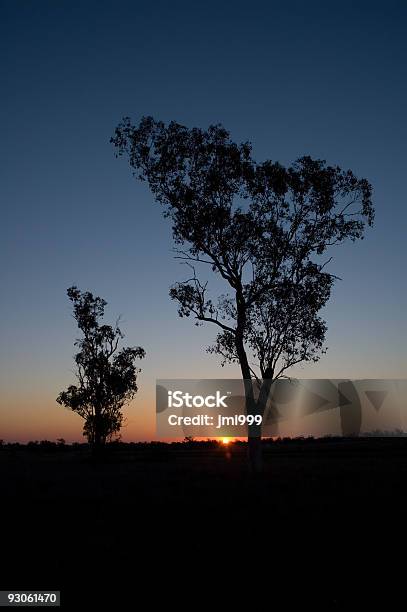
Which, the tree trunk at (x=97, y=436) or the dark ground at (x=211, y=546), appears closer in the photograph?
the dark ground at (x=211, y=546)

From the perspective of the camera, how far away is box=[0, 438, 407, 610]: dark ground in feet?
38.2

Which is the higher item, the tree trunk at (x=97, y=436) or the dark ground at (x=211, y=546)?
the tree trunk at (x=97, y=436)

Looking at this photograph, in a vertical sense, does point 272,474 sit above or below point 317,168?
below

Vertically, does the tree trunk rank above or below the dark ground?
above

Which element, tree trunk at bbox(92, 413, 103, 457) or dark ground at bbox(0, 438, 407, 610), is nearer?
dark ground at bbox(0, 438, 407, 610)

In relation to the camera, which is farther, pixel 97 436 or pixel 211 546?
pixel 97 436

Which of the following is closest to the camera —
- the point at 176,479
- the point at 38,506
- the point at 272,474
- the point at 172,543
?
the point at 172,543

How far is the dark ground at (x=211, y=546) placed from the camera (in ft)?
38.2

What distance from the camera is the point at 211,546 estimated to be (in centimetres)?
1493

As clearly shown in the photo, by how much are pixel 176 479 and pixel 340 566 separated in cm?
1967

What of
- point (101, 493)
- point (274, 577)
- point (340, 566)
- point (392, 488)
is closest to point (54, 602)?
point (274, 577)

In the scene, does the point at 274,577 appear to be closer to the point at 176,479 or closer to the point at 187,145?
the point at 176,479

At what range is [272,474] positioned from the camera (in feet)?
115

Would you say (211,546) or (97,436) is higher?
(97,436)
